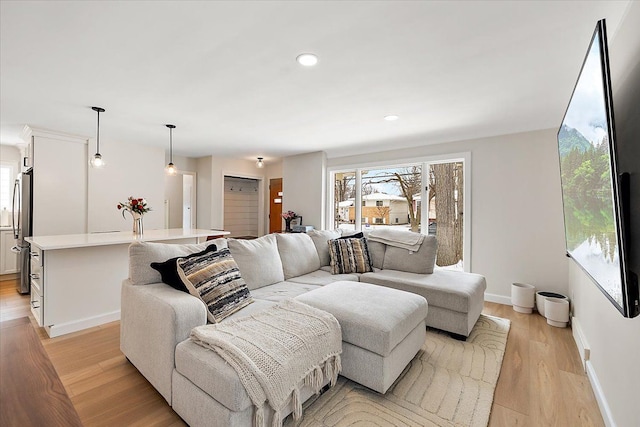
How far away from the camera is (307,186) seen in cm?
559

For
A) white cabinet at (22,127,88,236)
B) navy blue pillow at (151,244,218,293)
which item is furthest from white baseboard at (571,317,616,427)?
white cabinet at (22,127,88,236)

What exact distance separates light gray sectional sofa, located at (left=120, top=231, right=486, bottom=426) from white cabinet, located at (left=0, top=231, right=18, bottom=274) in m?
4.61

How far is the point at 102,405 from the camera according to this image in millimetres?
1741

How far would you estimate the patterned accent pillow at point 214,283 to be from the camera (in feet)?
6.24

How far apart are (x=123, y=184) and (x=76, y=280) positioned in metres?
2.37

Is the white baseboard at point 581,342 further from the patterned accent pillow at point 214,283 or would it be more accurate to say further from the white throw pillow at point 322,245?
the patterned accent pillow at point 214,283

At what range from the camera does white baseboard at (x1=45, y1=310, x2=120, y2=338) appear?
267cm

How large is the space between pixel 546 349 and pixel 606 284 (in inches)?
69.2

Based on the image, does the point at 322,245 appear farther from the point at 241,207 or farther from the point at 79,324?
the point at 241,207

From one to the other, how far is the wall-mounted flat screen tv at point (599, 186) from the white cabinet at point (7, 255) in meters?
7.24

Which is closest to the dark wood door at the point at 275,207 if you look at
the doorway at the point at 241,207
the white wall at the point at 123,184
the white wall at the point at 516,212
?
the doorway at the point at 241,207

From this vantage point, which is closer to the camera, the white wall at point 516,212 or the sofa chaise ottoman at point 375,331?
the sofa chaise ottoman at point 375,331

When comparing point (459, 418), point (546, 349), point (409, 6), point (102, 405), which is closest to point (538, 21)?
point (409, 6)

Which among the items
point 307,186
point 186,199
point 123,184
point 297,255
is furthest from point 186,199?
point 297,255
